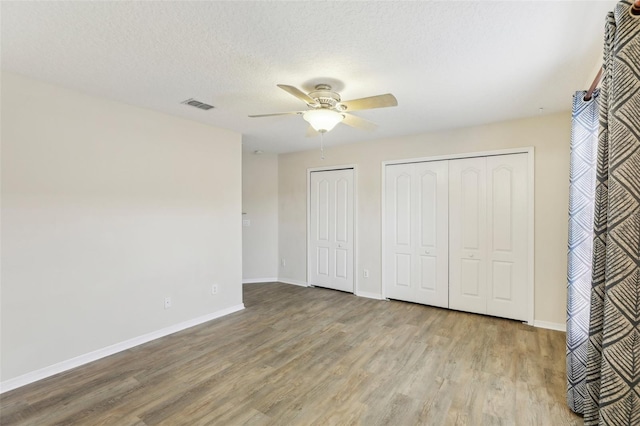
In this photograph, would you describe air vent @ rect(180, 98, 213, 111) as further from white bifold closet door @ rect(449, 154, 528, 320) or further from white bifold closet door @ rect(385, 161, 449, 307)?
white bifold closet door @ rect(449, 154, 528, 320)

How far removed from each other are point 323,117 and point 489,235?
2.77m

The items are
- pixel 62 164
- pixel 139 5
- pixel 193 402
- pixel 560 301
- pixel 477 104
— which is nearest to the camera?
pixel 139 5

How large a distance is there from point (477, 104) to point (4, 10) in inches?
143

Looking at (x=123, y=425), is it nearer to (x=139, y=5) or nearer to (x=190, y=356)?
(x=190, y=356)

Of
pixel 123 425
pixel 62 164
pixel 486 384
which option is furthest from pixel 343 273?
pixel 62 164

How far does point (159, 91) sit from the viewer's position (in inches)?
108

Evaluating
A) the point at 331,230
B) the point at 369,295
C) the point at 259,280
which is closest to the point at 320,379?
the point at 369,295

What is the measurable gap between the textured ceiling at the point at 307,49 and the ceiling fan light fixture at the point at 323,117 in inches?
11.4

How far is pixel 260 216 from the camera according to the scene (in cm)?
575

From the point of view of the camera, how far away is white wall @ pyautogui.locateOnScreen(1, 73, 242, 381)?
7.87 feet

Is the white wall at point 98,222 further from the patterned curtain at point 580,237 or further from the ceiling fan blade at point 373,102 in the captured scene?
the patterned curtain at point 580,237

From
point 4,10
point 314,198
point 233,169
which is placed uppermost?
point 4,10

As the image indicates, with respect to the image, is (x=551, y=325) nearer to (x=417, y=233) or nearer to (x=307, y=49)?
(x=417, y=233)

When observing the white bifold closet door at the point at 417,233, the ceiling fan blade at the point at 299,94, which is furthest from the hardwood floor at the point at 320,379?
the ceiling fan blade at the point at 299,94
